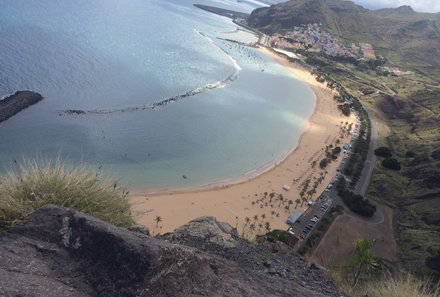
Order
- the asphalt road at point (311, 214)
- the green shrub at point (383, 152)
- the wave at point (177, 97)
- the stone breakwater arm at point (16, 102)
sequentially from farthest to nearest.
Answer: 1. the green shrub at point (383, 152)
2. the wave at point (177, 97)
3. the stone breakwater arm at point (16, 102)
4. the asphalt road at point (311, 214)

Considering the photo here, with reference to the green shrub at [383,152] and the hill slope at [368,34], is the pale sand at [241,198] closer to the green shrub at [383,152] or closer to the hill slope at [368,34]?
the green shrub at [383,152]

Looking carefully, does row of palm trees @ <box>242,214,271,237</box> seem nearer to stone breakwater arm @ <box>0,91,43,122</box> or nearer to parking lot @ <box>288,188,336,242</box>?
parking lot @ <box>288,188,336,242</box>

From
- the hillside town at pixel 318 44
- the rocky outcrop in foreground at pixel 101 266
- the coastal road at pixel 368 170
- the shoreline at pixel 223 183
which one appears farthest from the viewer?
the hillside town at pixel 318 44

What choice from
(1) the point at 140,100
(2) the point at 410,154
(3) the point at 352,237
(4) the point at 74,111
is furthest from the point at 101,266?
(2) the point at 410,154

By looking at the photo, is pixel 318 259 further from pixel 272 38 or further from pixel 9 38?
pixel 272 38

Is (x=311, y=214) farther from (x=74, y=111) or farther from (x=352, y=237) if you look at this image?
(x=74, y=111)

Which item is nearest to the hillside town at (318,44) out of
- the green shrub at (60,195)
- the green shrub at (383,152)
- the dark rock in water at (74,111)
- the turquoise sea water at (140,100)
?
the turquoise sea water at (140,100)
